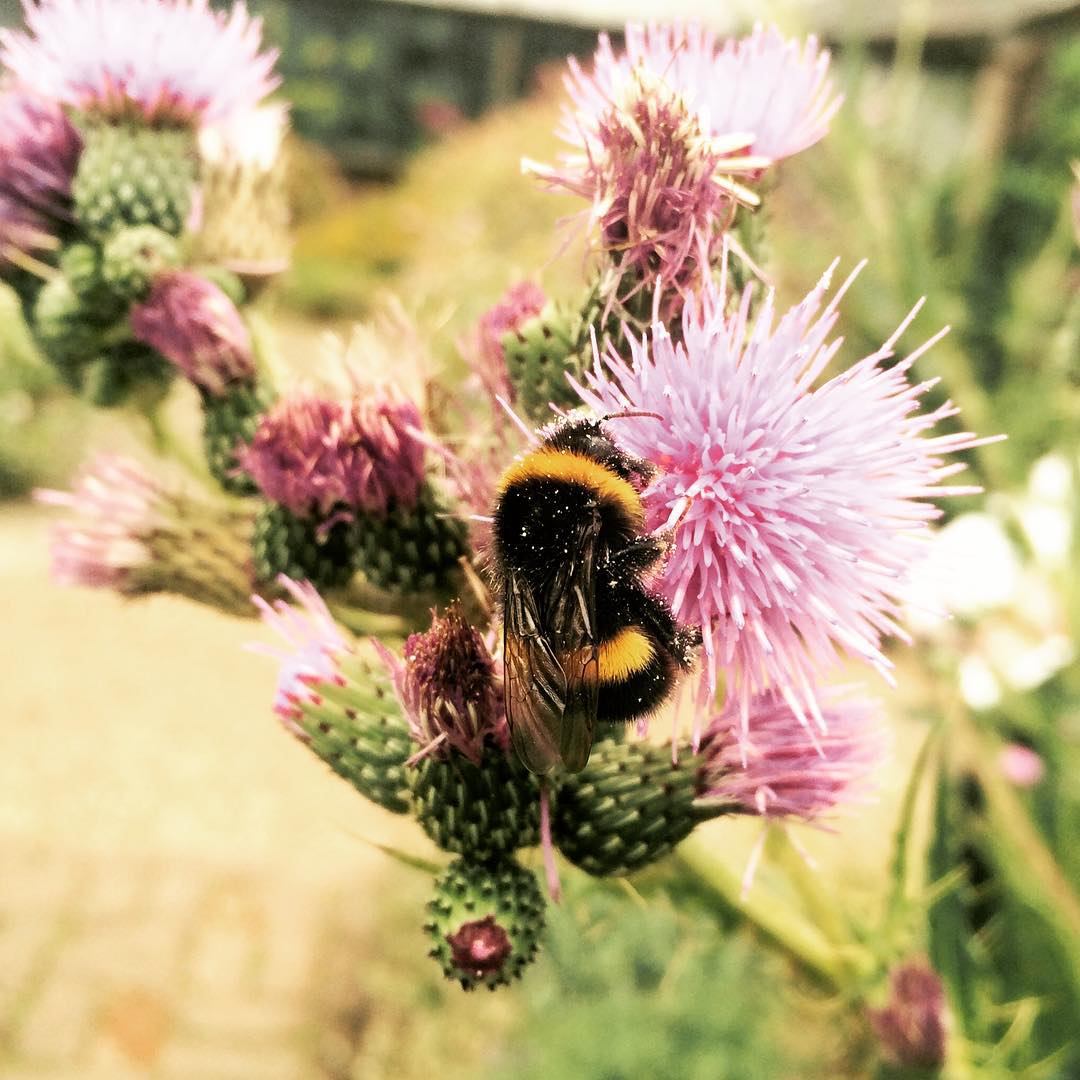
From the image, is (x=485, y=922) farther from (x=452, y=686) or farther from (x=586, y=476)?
(x=586, y=476)

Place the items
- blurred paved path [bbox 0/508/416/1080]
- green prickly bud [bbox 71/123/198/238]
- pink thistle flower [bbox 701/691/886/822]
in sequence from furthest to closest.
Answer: blurred paved path [bbox 0/508/416/1080]
green prickly bud [bbox 71/123/198/238]
pink thistle flower [bbox 701/691/886/822]

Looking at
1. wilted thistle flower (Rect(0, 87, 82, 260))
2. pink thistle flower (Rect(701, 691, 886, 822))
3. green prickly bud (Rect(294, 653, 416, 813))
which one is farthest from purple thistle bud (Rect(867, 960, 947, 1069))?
wilted thistle flower (Rect(0, 87, 82, 260))

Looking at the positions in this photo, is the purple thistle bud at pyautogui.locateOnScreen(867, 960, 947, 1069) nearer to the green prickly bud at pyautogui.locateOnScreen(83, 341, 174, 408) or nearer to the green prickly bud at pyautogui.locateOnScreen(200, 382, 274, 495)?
the green prickly bud at pyautogui.locateOnScreen(200, 382, 274, 495)

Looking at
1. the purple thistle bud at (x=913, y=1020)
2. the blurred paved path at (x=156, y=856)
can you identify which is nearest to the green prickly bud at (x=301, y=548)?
the purple thistle bud at (x=913, y=1020)

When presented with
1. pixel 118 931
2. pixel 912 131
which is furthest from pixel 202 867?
pixel 912 131

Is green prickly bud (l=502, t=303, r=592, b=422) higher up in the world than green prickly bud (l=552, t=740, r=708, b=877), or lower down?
higher up
